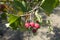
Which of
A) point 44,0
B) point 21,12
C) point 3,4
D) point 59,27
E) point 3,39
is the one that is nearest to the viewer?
point 44,0

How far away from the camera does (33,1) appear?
0.92m

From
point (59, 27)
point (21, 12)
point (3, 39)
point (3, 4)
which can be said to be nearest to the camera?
point (21, 12)

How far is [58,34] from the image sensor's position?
300cm

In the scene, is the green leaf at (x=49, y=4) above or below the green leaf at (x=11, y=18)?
above

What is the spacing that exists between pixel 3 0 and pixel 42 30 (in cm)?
217

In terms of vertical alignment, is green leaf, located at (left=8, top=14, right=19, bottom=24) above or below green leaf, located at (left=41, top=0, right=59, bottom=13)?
below

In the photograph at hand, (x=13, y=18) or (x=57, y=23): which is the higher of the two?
(x=57, y=23)

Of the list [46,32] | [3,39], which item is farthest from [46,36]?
[3,39]

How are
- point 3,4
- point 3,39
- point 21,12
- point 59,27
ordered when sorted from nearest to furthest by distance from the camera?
point 21,12 < point 3,4 < point 3,39 < point 59,27

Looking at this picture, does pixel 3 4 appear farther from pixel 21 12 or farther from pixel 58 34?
pixel 58 34

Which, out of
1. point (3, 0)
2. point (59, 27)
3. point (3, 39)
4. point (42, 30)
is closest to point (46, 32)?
point (42, 30)

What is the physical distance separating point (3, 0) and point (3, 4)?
26 millimetres

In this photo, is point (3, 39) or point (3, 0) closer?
point (3, 0)

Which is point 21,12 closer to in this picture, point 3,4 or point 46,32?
point 3,4
